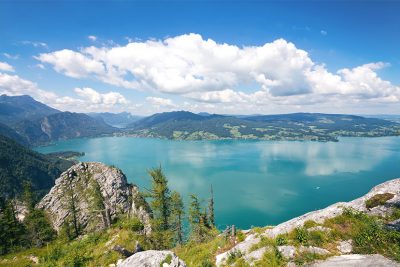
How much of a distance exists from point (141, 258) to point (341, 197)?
13728 centimetres

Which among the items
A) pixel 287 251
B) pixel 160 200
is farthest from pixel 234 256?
pixel 160 200

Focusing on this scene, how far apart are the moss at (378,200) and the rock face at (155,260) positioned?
1243 cm

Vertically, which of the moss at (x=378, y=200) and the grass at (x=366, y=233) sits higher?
the moss at (x=378, y=200)

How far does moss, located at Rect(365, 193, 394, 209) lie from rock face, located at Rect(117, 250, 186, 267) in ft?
40.8

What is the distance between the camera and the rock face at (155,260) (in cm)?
1476

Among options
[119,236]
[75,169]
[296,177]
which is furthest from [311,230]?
[296,177]

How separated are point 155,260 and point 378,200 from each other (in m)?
14.7

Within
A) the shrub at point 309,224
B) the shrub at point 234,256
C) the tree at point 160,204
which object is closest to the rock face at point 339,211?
the shrub at point 309,224

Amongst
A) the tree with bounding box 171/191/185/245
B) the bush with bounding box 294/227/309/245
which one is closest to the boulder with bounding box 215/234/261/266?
the bush with bounding box 294/227/309/245

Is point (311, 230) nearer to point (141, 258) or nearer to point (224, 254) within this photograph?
point (224, 254)

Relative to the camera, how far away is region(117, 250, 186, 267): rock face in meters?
→ 14.8

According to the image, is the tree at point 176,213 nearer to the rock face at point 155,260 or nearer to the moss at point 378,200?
the rock face at point 155,260

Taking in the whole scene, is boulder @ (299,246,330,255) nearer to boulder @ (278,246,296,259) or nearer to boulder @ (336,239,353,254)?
boulder @ (278,246,296,259)

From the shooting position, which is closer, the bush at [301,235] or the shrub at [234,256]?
the bush at [301,235]
